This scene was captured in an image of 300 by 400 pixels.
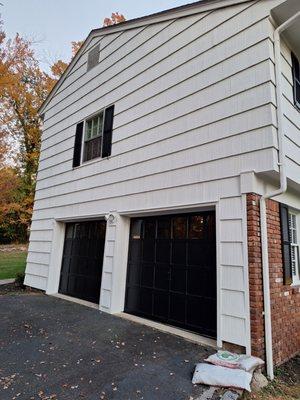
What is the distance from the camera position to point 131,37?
22.5ft

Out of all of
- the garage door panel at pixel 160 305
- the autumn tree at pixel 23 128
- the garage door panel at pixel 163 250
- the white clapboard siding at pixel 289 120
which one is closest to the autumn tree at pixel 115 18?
the autumn tree at pixel 23 128

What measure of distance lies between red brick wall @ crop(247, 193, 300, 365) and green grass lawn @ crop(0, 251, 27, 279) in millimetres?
10863

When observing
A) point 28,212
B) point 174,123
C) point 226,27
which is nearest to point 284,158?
point 174,123

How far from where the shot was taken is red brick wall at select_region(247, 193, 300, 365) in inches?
148

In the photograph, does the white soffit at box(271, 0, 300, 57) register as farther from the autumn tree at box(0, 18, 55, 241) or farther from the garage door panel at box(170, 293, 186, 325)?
the autumn tree at box(0, 18, 55, 241)

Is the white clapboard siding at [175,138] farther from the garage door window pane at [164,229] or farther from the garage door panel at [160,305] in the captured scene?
the garage door panel at [160,305]

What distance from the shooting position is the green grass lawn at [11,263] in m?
12.3

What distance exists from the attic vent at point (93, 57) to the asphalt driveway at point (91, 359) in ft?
22.0

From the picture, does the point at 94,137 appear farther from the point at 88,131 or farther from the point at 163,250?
the point at 163,250

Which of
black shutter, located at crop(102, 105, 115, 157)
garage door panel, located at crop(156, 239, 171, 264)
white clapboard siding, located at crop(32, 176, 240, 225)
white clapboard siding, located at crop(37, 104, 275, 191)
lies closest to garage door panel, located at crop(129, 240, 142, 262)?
garage door panel, located at crop(156, 239, 171, 264)

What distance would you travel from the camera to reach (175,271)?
5191 mm

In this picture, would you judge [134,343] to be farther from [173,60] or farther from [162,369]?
[173,60]

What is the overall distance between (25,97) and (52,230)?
13.5m

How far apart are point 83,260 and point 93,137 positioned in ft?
10.9
